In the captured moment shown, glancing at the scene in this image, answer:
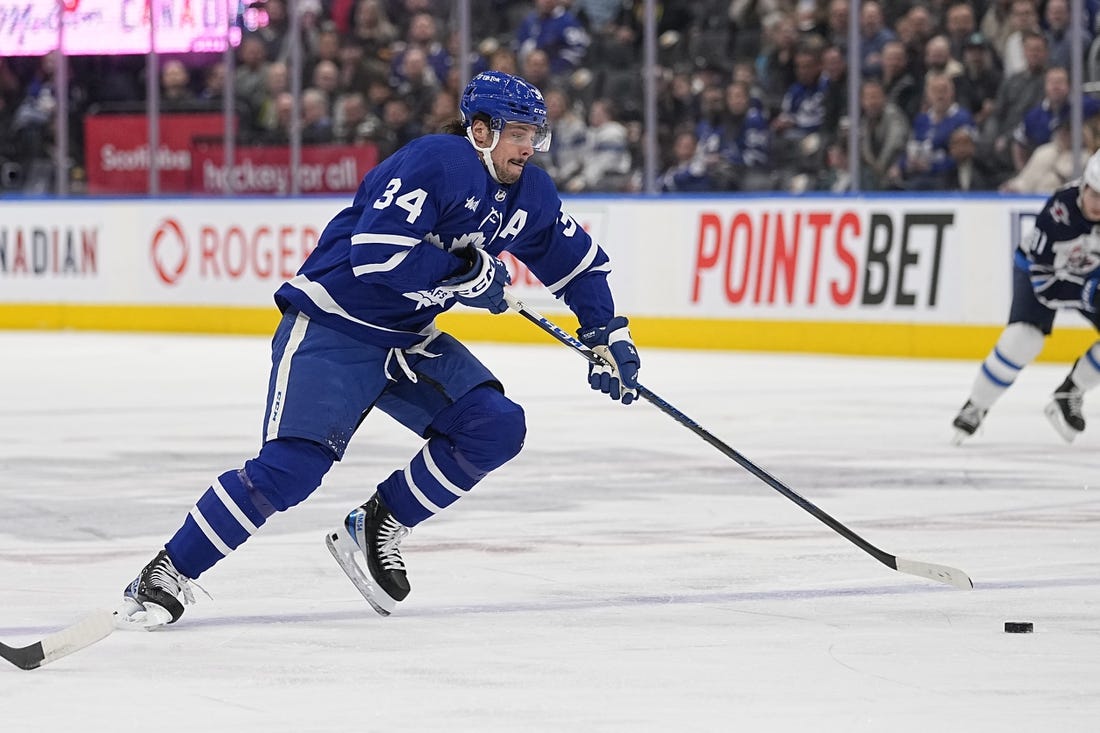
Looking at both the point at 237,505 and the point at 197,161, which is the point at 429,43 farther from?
the point at 237,505

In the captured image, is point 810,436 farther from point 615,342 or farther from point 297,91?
point 297,91

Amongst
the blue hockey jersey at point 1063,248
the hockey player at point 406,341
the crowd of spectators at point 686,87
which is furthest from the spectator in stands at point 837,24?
the hockey player at point 406,341

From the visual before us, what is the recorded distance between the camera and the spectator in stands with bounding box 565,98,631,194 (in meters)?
12.4

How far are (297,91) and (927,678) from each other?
34.8 ft

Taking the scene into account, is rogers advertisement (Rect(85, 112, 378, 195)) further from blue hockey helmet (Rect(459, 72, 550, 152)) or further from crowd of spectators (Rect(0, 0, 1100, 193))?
blue hockey helmet (Rect(459, 72, 550, 152))

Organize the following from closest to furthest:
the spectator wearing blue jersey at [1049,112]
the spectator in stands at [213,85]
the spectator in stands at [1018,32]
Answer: the spectator wearing blue jersey at [1049,112]
the spectator in stands at [1018,32]
the spectator in stands at [213,85]

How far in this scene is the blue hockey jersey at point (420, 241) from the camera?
164 inches

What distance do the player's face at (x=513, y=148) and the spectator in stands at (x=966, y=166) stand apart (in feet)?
23.5

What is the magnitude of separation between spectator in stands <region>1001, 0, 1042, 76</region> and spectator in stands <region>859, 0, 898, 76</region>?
26.8 inches

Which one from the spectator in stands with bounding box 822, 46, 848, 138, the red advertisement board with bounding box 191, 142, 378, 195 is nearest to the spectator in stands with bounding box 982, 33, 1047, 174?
the spectator in stands with bounding box 822, 46, 848, 138

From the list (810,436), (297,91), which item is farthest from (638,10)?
(810,436)

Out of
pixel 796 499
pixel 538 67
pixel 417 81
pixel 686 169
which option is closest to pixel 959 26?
pixel 686 169

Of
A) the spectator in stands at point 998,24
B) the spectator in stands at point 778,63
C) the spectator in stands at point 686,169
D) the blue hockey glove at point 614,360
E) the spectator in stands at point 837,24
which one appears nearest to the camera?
the blue hockey glove at point 614,360

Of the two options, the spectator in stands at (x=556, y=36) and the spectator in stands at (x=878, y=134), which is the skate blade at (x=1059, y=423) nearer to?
the spectator in stands at (x=878, y=134)
